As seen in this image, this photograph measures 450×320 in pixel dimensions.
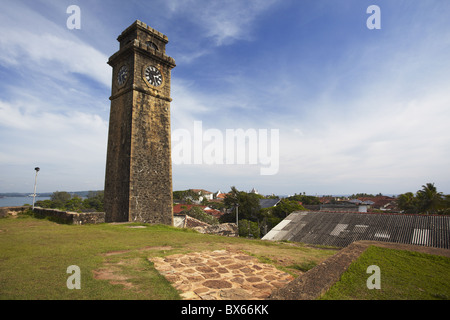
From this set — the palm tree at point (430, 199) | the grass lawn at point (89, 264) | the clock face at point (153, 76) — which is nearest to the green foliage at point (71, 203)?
the clock face at point (153, 76)

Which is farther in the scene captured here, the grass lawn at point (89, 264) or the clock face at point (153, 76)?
the clock face at point (153, 76)

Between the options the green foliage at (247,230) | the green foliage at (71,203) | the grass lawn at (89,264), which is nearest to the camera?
the grass lawn at (89,264)

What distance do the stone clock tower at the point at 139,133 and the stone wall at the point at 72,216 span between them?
2.23m

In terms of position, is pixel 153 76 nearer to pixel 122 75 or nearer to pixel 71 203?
pixel 122 75

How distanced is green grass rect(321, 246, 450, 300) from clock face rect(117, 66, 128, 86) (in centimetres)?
1515

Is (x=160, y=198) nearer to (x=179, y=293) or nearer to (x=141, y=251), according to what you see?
(x=141, y=251)

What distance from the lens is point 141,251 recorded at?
5.58 meters

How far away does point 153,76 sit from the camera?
14672 mm

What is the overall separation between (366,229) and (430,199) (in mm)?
29613

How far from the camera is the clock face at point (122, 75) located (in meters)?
14.3

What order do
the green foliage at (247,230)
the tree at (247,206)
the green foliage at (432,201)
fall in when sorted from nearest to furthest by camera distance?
the green foliage at (247,230)
the green foliage at (432,201)
the tree at (247,206)

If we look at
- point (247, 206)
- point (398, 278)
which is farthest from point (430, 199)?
point (398, 278)

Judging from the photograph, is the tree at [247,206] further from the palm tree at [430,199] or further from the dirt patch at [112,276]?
the dirt patch at [112,276]
